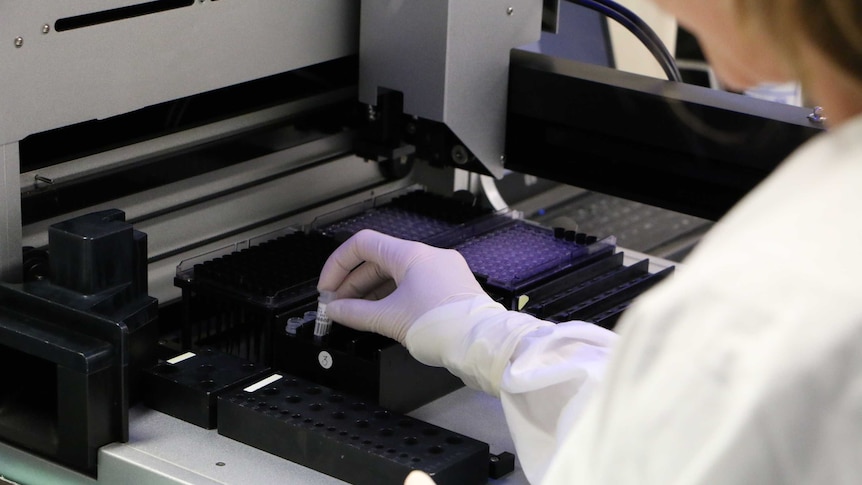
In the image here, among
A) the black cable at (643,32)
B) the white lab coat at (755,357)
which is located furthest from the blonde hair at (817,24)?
the black cable at (643,32)

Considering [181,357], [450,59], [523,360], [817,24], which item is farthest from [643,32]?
[817,24]

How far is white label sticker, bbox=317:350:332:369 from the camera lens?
1285 mm

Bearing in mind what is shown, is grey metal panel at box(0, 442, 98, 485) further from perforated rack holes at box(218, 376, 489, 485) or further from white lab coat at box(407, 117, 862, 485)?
white lab coat at box(407, 117, 862, 485)

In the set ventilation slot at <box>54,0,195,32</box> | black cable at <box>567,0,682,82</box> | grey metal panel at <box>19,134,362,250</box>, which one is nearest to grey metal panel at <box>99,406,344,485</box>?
grey metal panel at <box>19,134,362,250</box>

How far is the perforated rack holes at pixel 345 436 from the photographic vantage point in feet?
3.67

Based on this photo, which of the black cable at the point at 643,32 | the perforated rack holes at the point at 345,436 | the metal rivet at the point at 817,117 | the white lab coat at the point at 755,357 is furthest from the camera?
the black cable at the point at 643,32

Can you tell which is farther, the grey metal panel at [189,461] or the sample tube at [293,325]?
the sample tube at [293,325]

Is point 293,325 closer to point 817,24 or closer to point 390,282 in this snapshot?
point 390,282

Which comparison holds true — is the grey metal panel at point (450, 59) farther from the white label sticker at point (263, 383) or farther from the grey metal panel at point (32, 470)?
the grey metal panel at point (32, 470)

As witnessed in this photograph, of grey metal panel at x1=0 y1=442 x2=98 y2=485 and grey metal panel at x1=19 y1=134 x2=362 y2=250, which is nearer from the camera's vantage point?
grey metal panel at x1=0 y1=442 x2=98 y2=485

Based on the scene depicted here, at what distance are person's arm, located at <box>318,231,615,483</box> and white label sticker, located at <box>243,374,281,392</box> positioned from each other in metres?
0.09

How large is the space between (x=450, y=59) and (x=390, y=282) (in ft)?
1.10

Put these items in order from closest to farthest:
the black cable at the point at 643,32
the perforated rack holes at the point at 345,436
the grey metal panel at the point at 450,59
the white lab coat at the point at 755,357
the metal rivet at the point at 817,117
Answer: the white lab coat at the point at 755,357 → the perforated rack holes at the point at 345,436 → the metal rivet at the point at 817,117 → the grey metal panel at the point at 450,59 → the black cable at the point at 643,32

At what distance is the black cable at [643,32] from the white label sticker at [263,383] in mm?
775
